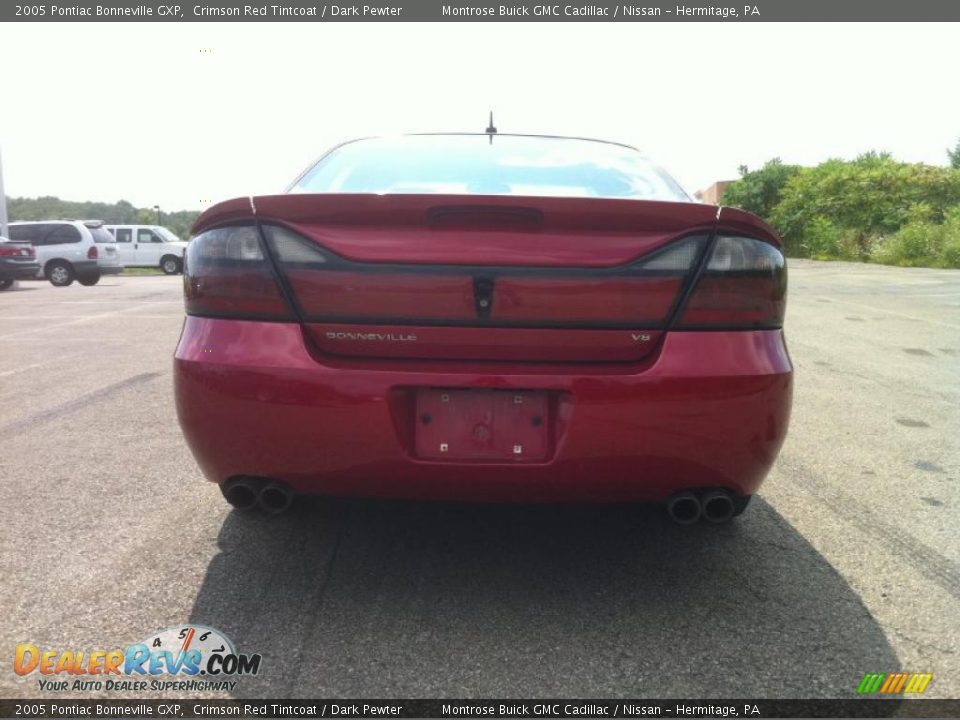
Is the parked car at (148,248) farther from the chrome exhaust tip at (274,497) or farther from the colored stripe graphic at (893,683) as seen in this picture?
the colored stripe graphic at (893,683)

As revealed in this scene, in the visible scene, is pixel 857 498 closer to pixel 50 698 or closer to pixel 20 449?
pixel 50 698

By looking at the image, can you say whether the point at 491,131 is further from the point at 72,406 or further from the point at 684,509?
the point at 72,406

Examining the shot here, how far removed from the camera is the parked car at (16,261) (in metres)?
17.6

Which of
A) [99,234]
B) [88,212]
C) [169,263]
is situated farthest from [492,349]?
[88,212]

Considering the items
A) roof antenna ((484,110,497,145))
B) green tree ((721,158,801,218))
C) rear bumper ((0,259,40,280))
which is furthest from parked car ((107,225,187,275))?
roof antenna ((484,110,497,145))

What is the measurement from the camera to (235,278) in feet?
7.04

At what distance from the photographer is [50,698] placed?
1.87 metres

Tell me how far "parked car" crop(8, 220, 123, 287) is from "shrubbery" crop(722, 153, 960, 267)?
23346 mm

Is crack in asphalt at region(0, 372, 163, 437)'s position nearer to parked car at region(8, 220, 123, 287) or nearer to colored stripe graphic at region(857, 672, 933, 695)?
colored stripe graphic at region(857, 672, 933, 695)

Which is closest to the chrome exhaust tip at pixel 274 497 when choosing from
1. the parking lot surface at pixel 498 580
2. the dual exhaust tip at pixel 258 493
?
the dual exhaust tip at pixel 258 493

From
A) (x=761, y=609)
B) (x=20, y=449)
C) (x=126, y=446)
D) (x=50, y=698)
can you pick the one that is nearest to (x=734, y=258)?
(x=761, y=609)

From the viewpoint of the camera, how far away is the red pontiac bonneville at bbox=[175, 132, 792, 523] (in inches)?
80.8

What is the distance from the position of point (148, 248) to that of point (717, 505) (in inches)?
1137

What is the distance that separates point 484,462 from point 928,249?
87.0 feet
